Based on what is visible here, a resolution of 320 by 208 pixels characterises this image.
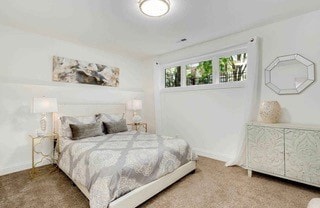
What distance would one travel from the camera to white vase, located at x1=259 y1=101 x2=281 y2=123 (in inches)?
103

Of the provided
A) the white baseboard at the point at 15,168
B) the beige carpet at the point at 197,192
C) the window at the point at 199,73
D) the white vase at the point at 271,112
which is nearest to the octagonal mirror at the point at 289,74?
the white vase at the point at 271,112

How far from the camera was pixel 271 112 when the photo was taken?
2.62 meters

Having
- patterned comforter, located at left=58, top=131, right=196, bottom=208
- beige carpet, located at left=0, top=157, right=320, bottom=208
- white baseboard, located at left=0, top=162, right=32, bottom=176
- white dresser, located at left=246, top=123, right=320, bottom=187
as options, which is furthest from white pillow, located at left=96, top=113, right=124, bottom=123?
white dresser, located at left=246, top=123, right=320, bottom=187

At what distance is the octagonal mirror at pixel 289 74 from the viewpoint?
8.32 feet

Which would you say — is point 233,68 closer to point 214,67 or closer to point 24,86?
point 214,67

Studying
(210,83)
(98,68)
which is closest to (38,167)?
(98,68)

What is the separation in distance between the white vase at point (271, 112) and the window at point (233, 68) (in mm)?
777

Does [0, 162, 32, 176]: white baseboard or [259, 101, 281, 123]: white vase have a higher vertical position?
[259, 101, 281, 123]: white vase

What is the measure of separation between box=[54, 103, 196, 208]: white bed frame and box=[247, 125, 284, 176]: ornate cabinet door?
93 cm

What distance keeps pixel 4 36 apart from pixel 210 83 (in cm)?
383

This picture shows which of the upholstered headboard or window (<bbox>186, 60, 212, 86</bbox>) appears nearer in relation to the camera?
the upholstered headboard

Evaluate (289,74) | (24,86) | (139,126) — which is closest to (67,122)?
(24,86)

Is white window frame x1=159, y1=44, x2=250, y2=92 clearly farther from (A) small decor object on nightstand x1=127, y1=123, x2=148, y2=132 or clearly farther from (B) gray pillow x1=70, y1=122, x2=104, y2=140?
(B) gray pillow x1=70, y1=122, x2=104, y2=140

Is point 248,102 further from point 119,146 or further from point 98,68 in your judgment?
point 98,68
